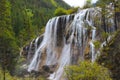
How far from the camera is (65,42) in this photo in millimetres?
44781

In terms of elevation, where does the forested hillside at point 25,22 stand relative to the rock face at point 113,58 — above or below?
below

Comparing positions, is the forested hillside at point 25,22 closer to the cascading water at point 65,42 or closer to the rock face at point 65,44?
the rock face at point 65,44

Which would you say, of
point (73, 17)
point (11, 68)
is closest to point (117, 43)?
point (73, 17)

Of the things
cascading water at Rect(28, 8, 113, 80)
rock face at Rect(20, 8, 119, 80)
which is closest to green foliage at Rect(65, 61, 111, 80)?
rock face at Rect(20, 8, 119, 80)

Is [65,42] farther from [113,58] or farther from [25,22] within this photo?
[25,22]

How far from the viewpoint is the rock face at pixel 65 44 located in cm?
3897

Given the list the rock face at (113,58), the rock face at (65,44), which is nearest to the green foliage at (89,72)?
the rock face at (113,58)

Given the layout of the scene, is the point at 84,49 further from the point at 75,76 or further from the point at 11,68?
the point at 75,76

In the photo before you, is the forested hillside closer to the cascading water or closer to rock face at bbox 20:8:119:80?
rock face at bbox 20:8:119:80

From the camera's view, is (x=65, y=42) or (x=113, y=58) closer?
(x=113, y=58)

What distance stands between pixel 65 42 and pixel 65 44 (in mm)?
326

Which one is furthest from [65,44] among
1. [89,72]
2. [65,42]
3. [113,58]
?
[89,72]

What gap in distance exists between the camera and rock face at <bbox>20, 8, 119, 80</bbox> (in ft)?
128

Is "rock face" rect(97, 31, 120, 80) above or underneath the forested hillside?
above
